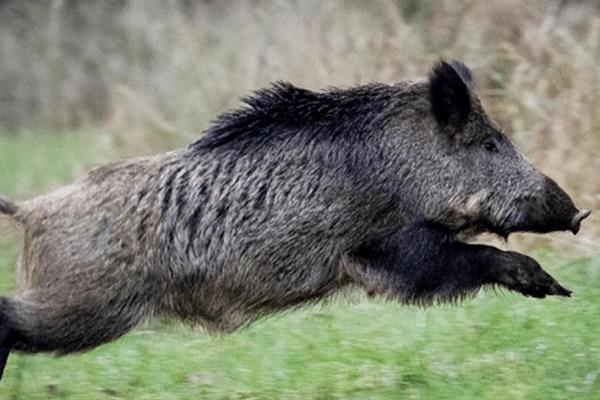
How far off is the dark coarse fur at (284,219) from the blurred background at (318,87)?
1.60ft

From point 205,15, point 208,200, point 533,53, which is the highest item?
point 205,15

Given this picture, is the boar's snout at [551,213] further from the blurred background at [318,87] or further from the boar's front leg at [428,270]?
the blurred background at [318,87]

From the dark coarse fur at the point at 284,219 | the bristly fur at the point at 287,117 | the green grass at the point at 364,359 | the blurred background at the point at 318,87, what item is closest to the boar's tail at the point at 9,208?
the dark coarse fur at the point at 284,219

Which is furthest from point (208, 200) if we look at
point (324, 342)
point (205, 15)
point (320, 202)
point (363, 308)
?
point (205, 15)

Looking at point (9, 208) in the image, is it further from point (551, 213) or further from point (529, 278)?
point (551, 213)

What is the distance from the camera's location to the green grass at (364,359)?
21.2 feet

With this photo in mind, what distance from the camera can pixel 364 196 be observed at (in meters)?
6.34

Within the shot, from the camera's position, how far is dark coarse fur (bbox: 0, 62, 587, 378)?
6047 mm

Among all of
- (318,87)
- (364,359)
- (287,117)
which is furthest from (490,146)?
(318,87)

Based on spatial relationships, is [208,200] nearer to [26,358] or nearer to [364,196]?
[364,196]

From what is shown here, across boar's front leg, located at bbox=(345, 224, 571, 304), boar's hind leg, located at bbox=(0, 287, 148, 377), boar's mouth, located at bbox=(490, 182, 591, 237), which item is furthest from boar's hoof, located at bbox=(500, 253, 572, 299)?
boar's hind leg, located at bbox=(0, 287, 148, 377)

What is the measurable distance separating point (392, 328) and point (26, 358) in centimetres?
197

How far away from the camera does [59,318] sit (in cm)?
597

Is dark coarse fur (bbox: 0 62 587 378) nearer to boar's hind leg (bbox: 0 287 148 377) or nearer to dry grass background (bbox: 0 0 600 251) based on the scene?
boar's hind leg (bbox: 0 287 148 377)
